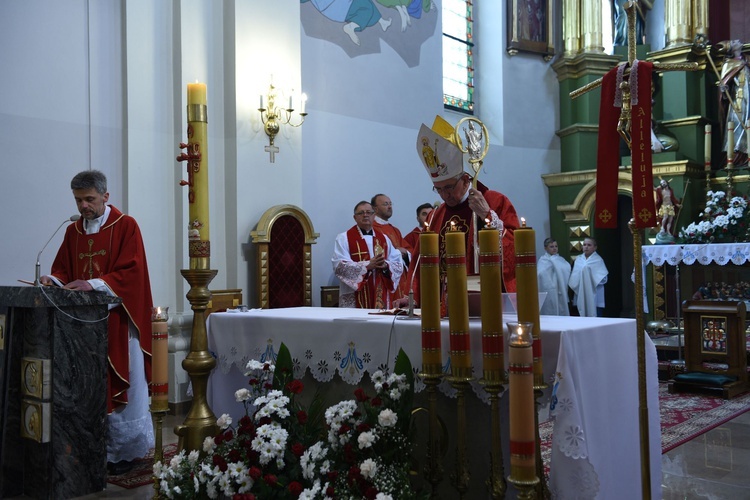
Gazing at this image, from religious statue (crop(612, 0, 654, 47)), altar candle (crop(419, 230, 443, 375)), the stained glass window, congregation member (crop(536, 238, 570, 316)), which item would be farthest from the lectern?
religious statue (crop(612, 0, 654, 47))

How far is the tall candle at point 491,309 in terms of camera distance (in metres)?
2.60

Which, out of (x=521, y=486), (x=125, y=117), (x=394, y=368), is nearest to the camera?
(x=521, y=486)

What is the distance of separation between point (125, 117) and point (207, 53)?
110cm

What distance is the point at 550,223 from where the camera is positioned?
41.4 feet

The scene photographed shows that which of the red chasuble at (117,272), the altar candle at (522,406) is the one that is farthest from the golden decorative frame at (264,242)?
the altar candle at (522,406)

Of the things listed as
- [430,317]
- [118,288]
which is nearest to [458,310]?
[430,317]

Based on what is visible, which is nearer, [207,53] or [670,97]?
[207,53]

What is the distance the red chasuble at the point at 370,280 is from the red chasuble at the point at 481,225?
10.4 ft

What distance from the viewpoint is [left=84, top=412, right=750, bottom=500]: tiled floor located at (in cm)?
382

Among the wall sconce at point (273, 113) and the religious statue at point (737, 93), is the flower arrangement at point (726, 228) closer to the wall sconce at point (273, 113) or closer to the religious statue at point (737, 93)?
the religious statue at point (737, 93)

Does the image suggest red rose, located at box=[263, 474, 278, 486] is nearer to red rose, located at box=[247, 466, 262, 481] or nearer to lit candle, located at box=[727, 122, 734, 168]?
red rose, located at box=[247, 466, 262, 481]

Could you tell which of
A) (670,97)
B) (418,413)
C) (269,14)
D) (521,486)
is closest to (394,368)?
(418,413)

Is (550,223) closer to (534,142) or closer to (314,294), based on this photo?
(534,142)

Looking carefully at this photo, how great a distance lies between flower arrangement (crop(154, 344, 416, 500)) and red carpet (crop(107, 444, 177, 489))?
118 cm
